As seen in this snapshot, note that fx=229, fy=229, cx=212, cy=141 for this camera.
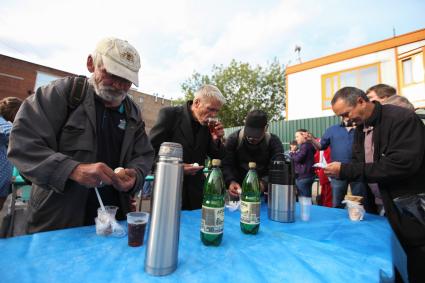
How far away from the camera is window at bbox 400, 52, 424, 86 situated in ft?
32.0

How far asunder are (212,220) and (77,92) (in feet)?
3.64

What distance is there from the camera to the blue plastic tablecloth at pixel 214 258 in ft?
2.57

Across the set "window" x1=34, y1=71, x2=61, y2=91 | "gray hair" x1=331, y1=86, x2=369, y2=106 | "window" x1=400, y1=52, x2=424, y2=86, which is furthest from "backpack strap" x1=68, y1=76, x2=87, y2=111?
"window" x1=34, y1=71, x2=61, y2=91

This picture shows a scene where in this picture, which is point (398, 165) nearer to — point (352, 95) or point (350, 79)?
point (352, 95)

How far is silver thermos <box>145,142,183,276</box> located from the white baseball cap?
79cm

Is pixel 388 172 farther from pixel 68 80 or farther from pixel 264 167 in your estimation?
pixel 68 80

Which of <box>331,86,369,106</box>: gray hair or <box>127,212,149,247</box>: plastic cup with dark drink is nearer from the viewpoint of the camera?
<box>127,212,149,247</box>: plastic cup with dark drink

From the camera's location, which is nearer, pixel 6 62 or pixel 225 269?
pixel 225 269

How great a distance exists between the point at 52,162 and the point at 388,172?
81.1 inches

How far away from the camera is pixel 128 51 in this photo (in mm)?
1398

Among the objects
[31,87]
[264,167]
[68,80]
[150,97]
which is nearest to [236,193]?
[264,167]

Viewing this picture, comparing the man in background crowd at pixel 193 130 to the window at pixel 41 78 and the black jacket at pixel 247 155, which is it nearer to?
the black jacket at pixel 247 155

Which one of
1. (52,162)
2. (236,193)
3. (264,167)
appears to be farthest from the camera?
(264,167)

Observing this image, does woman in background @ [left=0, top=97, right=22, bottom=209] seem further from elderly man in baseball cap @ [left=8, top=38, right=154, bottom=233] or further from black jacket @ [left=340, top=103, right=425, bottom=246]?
black jacket @ [left=340, top=103, right=425, bottom=246]
